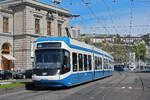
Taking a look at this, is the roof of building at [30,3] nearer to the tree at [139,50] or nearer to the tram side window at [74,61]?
the tram side window at [74,61]

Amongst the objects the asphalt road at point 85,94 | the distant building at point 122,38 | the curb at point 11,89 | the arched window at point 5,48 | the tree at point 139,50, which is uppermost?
the distant building at point 122,38

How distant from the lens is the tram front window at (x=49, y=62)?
1566 cm

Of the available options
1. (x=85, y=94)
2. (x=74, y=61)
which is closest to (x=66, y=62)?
(x=74, y=61)

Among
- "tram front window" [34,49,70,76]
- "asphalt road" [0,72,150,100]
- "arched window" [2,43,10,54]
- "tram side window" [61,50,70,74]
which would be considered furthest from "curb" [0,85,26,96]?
"arched window" [2,43,10,54]

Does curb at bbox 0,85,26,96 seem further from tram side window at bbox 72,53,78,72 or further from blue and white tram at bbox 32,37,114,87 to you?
tram side window at bbox 72,53,78,72

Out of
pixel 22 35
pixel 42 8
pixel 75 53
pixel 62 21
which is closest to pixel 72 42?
pixel 75 53

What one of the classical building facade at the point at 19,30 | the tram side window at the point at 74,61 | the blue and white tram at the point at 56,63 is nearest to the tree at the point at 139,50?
the classical building facade at the point at 19,30

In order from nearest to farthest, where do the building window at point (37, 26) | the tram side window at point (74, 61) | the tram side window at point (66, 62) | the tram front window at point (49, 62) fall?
1. the tram front window at point (49, 62)
2. the tram side window at point (66, 62)
3. the tram side window at point (74, 61)
4. the building window at point (37, 26)

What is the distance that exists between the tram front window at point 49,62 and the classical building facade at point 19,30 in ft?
92.1

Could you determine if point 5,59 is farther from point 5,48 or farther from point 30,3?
point 30,3

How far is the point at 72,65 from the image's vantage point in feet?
55.9

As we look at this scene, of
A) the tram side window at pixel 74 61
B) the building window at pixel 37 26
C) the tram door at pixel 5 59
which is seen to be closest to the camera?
the tram side window at pixel 74 61

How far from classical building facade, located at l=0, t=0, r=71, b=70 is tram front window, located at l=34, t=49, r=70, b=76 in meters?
28.1

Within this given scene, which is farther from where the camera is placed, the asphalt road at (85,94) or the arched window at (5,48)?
the arched window at (5,48)
